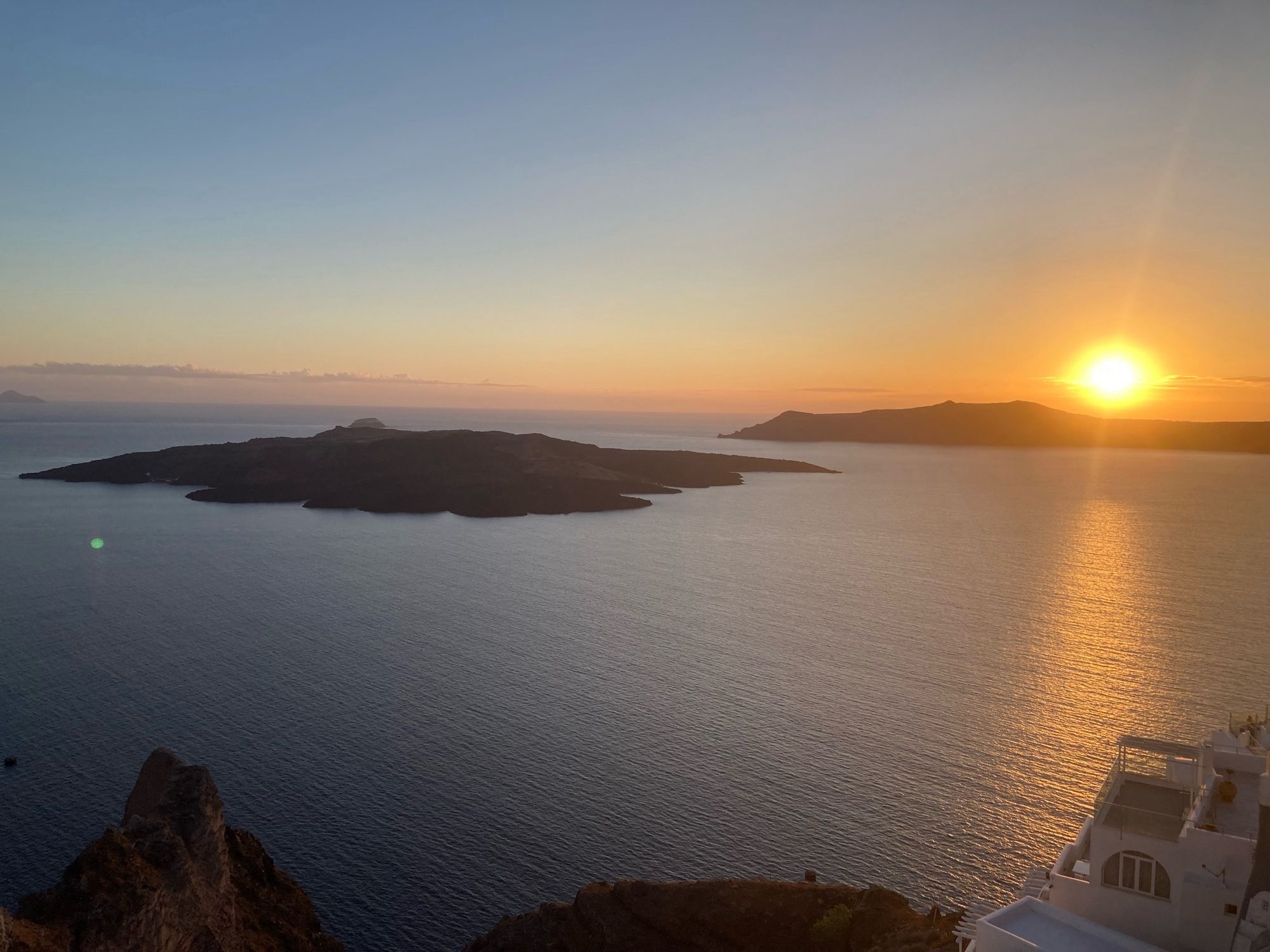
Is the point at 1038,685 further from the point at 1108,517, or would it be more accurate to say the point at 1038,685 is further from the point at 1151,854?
the point at 1108,517

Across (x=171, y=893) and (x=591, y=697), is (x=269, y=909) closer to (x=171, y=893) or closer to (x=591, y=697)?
(x=171, y=893)

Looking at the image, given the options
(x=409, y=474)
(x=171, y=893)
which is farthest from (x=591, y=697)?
(x=409, y=474)

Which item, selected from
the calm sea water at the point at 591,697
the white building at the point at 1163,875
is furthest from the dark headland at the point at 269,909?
the white building at the point at 1163,875

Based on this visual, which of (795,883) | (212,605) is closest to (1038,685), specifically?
(795,883)

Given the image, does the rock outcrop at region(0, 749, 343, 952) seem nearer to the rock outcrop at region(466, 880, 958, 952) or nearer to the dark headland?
the dark headland

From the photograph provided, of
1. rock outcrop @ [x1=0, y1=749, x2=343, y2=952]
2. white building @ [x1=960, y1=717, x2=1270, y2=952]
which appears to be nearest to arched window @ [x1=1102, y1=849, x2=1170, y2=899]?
white building @ [x1=960, y1=717, x2=1270, y2=952]

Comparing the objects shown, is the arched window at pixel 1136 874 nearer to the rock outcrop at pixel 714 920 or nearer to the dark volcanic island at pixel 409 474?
the rock outcrop at pixel 714 920
